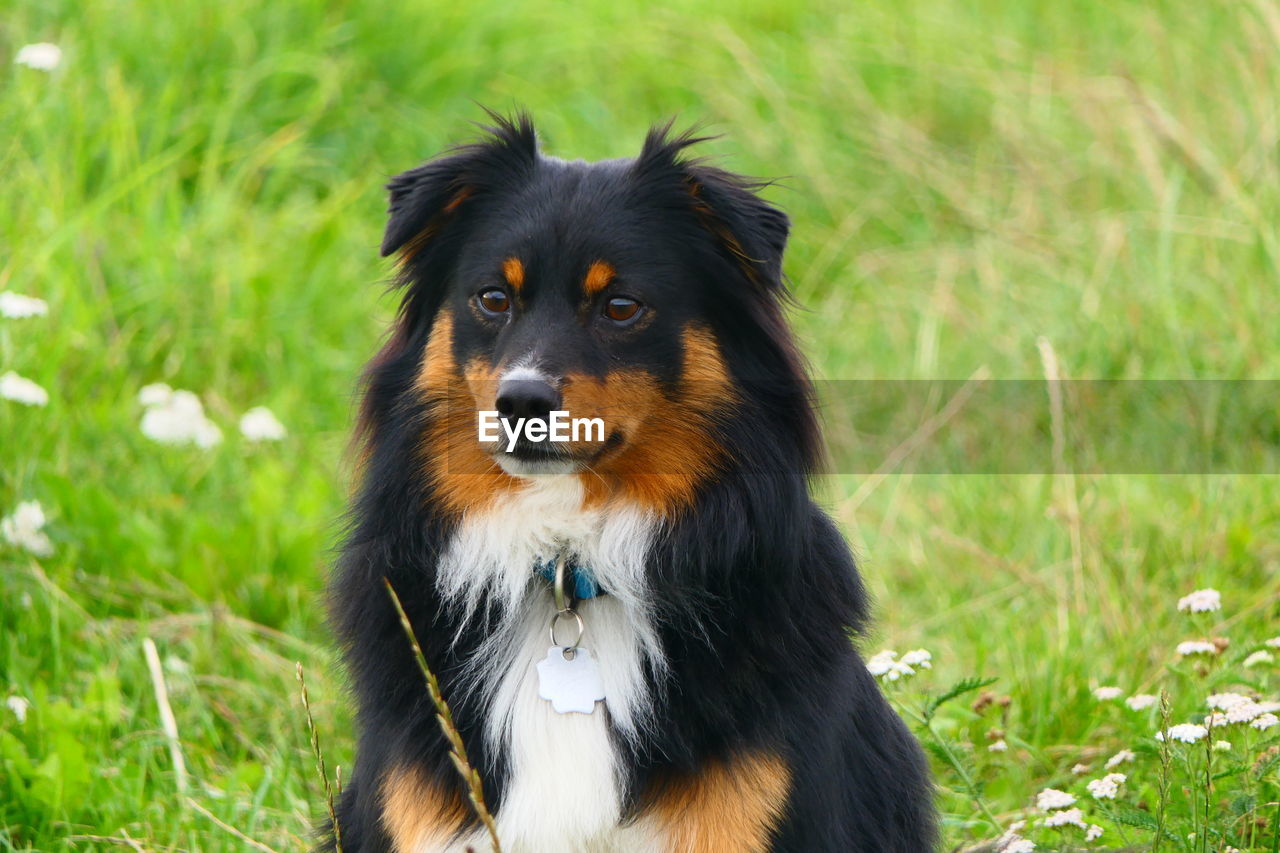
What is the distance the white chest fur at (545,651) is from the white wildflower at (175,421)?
2.64 metres

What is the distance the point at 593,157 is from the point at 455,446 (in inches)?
210

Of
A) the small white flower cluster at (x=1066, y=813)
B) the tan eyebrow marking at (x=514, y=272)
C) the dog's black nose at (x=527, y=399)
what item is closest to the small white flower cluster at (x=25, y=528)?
the tan eyebrow marking at (x=514, y=272)

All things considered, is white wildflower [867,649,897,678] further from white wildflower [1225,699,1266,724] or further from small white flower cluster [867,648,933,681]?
white wildflower [1225,699,1266,724]

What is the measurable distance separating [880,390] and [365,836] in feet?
14.5

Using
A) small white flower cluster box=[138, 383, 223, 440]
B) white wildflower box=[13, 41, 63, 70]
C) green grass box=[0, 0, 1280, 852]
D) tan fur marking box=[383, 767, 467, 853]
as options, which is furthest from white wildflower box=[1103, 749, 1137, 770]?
white wildflower box=[13, 41, 63, 70]

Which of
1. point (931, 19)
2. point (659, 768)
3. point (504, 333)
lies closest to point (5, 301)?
point (504, 333)

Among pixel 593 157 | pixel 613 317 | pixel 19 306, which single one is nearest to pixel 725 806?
pixel 613 317

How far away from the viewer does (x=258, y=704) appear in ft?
14.8

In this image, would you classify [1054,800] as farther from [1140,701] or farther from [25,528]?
[25,528]

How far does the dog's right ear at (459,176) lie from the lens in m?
3.18

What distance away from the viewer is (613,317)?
120 inches

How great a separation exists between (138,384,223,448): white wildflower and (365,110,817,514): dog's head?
7.98 feet

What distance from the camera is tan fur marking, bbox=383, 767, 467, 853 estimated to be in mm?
2898

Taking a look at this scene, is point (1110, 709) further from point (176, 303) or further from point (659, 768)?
point (176, 303)
